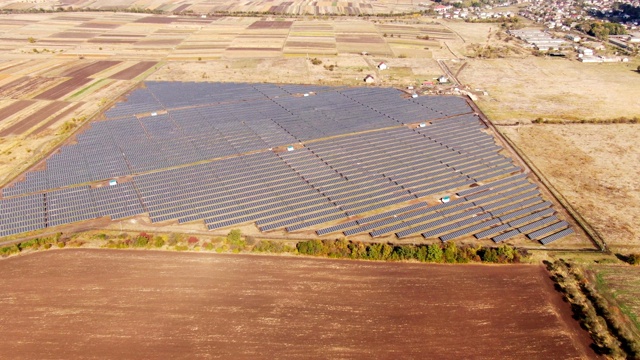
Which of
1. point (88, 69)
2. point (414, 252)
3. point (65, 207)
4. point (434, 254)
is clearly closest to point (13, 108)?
point (88, 69)

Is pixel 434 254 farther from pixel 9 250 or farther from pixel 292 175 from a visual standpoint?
pixel 9 250

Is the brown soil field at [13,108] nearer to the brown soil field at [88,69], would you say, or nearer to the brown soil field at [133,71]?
the brown soil field at [88,69]

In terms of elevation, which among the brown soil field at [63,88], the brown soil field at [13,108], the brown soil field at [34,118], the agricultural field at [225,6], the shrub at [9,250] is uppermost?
the agricultural field at [225,6]

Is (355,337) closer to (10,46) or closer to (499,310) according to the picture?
(499,310)

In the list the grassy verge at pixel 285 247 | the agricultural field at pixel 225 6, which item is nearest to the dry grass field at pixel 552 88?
the grassy verge at pixel 285 247

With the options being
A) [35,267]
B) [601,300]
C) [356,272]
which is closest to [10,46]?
[35,267]

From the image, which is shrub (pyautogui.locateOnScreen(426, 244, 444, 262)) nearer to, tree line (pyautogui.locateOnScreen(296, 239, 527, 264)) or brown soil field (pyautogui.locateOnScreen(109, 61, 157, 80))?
tree line (pyautogui.locateOnScreen(296, 239, 527, 264))

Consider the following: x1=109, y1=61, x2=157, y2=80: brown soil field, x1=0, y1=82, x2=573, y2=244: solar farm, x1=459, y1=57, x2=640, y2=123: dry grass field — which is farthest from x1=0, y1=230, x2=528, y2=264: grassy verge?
x1=109, y1=61, x2=157, y2=80: brown soil field
